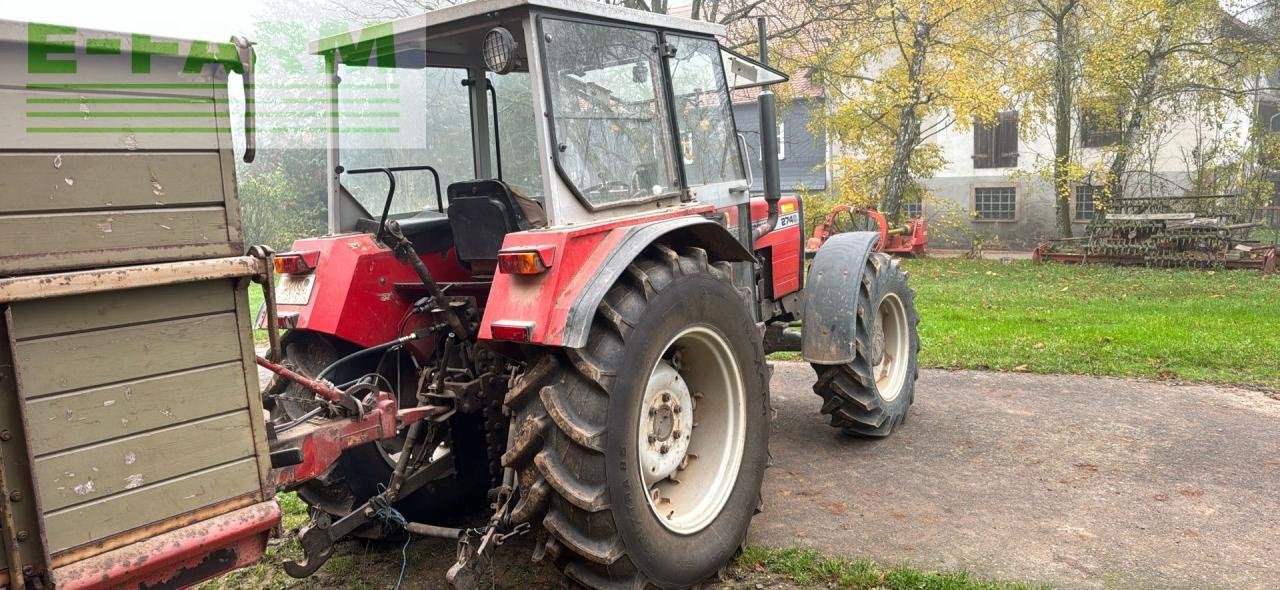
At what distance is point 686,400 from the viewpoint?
3.56 metres

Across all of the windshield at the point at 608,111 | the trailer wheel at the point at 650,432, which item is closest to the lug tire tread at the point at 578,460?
the trailer wheel at the point at 650,432

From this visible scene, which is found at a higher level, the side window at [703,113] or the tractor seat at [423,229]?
the side window at [703,113]

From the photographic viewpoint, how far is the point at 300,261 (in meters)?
3.71

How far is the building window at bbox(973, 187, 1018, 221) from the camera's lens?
20.2m

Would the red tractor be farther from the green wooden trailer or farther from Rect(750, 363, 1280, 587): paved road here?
Rect(750, 363, 1280, 587): paved road

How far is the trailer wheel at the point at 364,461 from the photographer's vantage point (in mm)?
3598

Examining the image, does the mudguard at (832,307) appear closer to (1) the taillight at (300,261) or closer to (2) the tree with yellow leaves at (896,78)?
(1) the taillight at (300,261)

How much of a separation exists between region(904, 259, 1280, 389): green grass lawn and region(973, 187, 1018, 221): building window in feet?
20.1

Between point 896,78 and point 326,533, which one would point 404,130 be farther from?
point 896,78

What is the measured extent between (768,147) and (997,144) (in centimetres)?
1785

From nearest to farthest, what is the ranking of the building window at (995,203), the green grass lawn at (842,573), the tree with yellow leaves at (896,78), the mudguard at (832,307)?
1. the green grass lawn at (842,573)
2. the mudguard at (832,307)
3. the tree with yellow leaves at (896,78)
4. the building window at (995,203)

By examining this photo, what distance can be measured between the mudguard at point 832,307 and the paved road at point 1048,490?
2.08 feet

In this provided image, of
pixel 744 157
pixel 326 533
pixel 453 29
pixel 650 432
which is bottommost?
pixel 326 533

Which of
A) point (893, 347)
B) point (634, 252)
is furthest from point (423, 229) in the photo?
point (893, 347)
